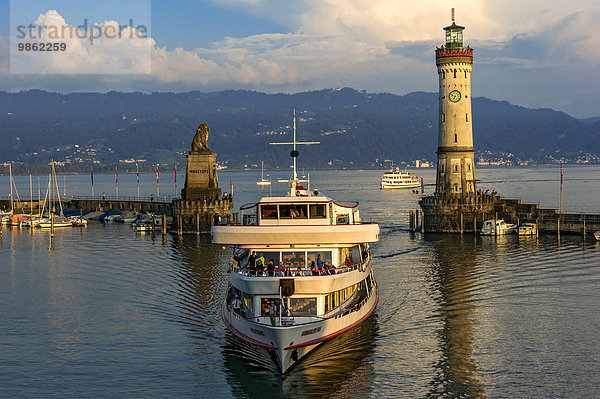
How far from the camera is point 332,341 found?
38.4 meters

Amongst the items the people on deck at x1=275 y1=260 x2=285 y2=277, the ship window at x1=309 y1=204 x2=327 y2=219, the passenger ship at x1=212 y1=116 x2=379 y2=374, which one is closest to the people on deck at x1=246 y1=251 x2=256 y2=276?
the passenger ship at x1=212 y1=116 x2=379 y2=374

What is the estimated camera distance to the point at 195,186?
322 ft

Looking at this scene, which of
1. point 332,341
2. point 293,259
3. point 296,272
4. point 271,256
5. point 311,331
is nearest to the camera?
point 311,331

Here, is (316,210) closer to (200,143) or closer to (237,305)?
(237,305)

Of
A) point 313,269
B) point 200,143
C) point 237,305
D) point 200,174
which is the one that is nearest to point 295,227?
point 313,269

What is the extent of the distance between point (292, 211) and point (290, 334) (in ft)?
26.9

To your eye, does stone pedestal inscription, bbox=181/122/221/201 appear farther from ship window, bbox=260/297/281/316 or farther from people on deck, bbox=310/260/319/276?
ship window, bbox=260/297/281/316

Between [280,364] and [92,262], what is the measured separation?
1707 inches

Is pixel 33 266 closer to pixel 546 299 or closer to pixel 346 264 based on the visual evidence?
pixel 346 264

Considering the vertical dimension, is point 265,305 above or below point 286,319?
above

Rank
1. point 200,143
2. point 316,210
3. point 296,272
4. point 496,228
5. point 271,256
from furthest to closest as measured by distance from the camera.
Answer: point 200,143, point 496,228, point 271,256, point 316,210, point 296,272

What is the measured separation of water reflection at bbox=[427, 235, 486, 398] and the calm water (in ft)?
0.40

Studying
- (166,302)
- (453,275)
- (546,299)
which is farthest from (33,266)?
(546,299)

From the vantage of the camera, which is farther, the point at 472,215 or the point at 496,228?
the point at 472,215
